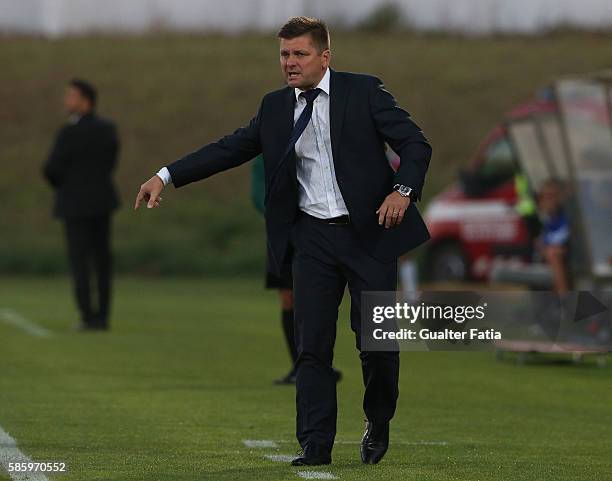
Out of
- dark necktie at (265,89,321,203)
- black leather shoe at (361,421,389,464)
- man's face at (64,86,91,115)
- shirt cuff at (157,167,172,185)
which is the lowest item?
black leather shoe at (361,421,389,464)

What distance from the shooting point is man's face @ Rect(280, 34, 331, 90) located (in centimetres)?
782

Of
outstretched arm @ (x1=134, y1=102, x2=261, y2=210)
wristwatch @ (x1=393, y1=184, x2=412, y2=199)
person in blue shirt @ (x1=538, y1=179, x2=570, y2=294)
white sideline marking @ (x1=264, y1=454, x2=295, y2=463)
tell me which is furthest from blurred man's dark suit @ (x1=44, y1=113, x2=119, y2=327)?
wristwatch @ (x1=393, y1=184, x2=412, y2=199)

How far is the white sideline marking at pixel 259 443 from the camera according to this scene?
8766mm

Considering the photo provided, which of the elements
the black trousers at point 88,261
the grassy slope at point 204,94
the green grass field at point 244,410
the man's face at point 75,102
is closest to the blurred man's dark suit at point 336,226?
the green grass field at point 244,410

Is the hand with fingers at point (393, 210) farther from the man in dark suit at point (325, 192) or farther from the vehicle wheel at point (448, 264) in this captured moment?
the vehicle wheel at point (448, 264)

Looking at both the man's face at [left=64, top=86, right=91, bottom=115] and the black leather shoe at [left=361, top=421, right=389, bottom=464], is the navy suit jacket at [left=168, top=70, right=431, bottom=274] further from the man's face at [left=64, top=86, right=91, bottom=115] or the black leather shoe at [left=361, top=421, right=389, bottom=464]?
the man's face at [left=64, top=86, right=91, bottom=115]

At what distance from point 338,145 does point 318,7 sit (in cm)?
3867

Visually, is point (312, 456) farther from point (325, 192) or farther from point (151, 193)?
Result: point (151, 193)

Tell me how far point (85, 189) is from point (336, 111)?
10373 mm

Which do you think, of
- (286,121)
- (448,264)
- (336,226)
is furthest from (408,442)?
(448,264)

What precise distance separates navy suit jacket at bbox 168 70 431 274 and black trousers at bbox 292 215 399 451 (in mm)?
80

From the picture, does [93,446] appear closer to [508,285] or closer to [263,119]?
[263,119]

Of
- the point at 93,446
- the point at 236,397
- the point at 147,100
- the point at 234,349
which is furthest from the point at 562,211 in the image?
the point at 147,100

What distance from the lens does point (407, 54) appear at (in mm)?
54750
